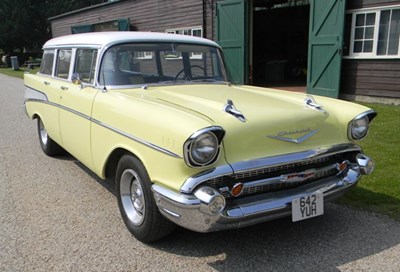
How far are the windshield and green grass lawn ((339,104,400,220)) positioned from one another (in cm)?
192

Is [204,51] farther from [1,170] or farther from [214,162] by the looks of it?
[1,170]

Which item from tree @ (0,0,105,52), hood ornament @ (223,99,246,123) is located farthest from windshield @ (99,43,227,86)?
tree @ (0,0,105,52)

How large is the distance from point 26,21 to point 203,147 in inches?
1386

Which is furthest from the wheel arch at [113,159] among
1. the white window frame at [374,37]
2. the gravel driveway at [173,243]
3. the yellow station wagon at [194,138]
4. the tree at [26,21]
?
the tree at [26,21]

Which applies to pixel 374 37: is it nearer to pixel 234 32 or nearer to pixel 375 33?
pixel 375 33

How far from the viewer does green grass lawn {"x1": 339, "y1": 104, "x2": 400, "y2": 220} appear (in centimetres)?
373

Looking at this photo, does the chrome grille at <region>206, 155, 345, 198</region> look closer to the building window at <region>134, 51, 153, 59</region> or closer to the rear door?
the rear door

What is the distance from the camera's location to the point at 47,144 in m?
5.61

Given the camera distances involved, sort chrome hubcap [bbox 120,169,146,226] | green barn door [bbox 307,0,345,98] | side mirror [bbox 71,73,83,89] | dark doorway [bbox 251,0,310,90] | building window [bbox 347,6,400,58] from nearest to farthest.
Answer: chrome hubcap [bbox 120,169,146,226]
side mirror [bbox 71,73,83,89]
building window [bbox 347,6,400,58]
green barn door [bbox 307,0,345,98]
dark doorway [bbox 251,0,310,90]

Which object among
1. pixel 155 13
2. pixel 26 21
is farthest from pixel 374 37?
pixel 26 21

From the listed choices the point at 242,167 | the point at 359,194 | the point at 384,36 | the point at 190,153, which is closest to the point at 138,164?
the point at 190,153

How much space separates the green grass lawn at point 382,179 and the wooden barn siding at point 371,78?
2.48 meters

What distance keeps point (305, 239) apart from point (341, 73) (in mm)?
7397

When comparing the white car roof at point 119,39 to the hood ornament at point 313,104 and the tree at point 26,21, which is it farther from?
the tree at point 26,21
